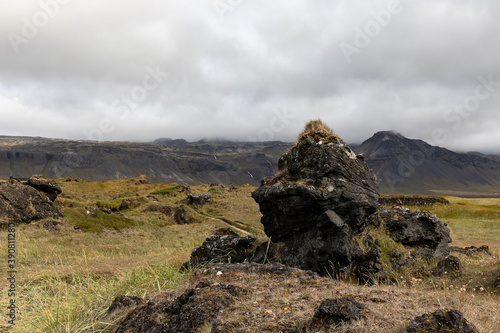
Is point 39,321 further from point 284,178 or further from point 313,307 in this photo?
point 284,178

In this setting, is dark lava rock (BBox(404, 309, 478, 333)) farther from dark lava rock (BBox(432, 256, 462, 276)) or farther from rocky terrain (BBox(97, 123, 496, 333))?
dark lava rock (BBox(432, 256, 462, 276))

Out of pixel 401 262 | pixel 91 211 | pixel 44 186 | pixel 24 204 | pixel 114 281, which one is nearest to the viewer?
pixel 114 281

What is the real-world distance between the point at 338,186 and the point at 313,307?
6.14 metres

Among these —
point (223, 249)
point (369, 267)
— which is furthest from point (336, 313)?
point (223, 249)

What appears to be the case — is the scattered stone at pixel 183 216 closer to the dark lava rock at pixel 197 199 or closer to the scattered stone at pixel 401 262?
the dark lava rock at pixel 197 199

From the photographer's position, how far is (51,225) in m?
23.1

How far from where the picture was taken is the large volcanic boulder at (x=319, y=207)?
→ 9539 millimetres

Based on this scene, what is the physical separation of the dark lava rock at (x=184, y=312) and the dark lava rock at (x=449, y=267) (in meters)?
7.54

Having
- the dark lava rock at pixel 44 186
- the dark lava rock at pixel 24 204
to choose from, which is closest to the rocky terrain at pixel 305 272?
the dark lava rock at pixel 24 204

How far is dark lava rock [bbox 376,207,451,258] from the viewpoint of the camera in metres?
14.1

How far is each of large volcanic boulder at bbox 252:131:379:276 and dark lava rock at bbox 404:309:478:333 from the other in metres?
5.65

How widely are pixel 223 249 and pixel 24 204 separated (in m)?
20.9

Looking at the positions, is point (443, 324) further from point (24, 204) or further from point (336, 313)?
point (24, 204)

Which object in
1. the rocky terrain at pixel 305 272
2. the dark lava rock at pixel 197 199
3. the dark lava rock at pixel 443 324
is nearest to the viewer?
the dark lava rock at pixel 443 324
